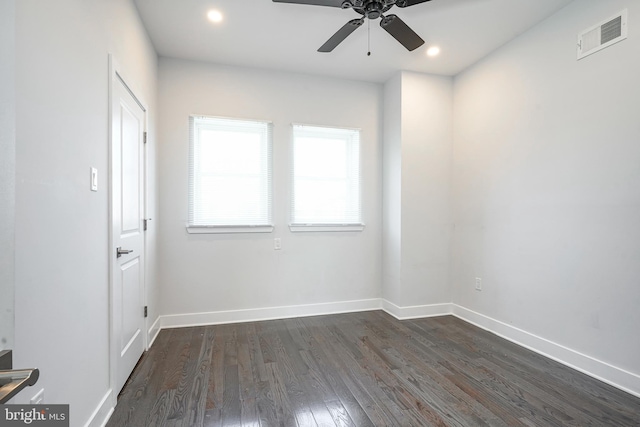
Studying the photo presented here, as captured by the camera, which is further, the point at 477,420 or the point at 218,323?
the point at 218,323

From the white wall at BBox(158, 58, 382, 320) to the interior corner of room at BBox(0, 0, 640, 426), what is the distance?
0.06 ft

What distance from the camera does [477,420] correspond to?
1738 mm

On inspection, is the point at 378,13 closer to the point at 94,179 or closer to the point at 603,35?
the point at 603,35

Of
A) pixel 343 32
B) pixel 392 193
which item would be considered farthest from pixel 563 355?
pixel 343 32

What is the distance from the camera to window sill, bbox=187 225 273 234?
322 centimetres

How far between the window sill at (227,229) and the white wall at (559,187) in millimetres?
2311

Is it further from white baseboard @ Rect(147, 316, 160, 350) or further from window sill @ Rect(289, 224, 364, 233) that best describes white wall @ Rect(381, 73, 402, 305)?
white baseboard @ Rect(147, 316, 160, 350)

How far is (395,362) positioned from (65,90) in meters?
2.71

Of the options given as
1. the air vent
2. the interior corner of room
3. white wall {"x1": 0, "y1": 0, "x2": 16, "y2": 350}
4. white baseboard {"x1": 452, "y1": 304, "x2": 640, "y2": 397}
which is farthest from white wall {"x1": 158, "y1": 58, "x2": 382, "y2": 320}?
white wall {"x1": 0, "y1": 0, "x2": 16, "y2": 350}

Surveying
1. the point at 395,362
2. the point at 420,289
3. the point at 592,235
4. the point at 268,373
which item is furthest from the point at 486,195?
the point at 268,373

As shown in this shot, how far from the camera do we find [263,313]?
134 inches

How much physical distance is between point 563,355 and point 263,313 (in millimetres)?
2783

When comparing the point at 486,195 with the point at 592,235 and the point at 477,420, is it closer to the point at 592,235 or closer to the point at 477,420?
the point at 592,235

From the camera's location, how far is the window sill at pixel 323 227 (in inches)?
139
